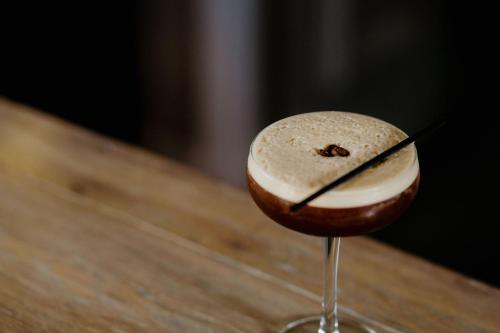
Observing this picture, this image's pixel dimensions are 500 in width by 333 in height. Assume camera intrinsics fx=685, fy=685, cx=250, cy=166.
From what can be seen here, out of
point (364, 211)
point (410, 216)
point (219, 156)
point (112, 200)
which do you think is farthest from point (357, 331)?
point (219, 156)

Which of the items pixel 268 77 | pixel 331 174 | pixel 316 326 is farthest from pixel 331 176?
pixel 268 77

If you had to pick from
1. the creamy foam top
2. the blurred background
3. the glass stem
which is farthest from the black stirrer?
the blurred background

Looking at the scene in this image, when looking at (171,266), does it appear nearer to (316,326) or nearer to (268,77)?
(316,326)

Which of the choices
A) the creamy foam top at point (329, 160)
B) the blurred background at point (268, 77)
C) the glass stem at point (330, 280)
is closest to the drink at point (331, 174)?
the creamy foam top at point (329, 160)

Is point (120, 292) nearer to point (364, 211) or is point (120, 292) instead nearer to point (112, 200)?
point (112, 200)

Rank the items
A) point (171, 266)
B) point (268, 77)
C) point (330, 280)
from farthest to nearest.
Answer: point (268, 77), point (171, 266), point (330, 280)
